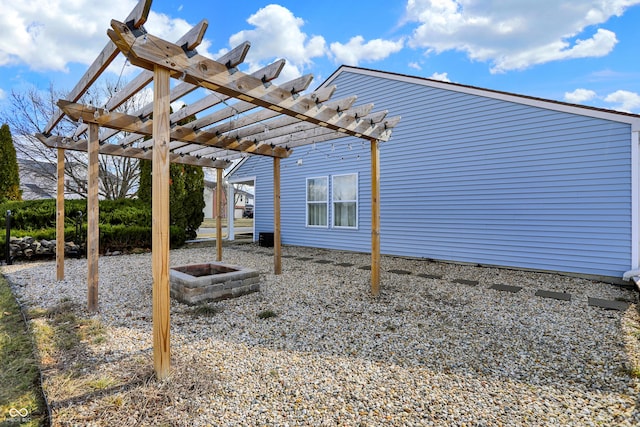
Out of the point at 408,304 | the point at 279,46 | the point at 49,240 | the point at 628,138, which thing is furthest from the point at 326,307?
the point at 279,46

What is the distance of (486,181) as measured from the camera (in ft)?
21.7

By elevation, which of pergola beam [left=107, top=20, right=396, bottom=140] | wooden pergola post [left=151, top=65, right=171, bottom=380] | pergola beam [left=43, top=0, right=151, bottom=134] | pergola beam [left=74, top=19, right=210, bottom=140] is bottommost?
wooden pergola post [left=151, top=65, right=171, bottom=380]

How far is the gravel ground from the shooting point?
6.29ft

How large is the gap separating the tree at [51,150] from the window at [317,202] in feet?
29.1

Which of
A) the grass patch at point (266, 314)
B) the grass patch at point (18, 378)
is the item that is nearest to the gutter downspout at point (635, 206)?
the grass patch at point (266, 314)

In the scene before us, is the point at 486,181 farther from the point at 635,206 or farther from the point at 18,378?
the point at 18,378

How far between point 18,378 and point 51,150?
46.3ft

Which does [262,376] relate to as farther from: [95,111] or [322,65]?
[322,65]

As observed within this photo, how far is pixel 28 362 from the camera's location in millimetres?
2473

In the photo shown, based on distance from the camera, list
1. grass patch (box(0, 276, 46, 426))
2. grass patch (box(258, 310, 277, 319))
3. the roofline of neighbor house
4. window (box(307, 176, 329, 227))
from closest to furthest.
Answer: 1. grass patch (box(0, 276, 46, 426))
2. grass patch (box(258, 310, 277, 319))
3. the roofline of neighbor house
4. window (box(307, 176, 329, 227))

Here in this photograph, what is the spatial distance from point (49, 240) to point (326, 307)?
7.32 meters

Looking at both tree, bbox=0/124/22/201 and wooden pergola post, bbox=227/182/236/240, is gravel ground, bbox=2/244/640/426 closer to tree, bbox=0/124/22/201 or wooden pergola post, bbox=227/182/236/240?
wooden pergola post, bbox=227/182/236/240

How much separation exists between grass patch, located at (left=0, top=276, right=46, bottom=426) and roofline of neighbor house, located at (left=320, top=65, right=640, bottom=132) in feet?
25.7

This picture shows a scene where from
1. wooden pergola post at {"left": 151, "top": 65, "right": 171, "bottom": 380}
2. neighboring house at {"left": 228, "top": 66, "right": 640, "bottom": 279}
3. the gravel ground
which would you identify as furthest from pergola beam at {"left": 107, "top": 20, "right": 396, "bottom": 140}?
neighboring house at {"left": 228, "top": 66, "right": 640, "bottom": 279}
